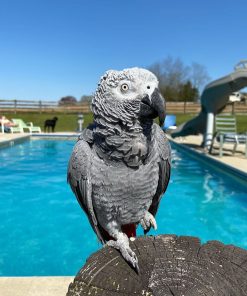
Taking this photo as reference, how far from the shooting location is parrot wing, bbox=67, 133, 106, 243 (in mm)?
1894

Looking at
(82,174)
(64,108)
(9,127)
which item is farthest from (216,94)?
(64,108)

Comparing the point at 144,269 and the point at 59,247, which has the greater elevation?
the point at 144,269

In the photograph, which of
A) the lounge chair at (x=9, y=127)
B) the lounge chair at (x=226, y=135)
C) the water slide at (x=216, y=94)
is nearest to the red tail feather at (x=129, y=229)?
the lounge chair at (x=226, y=135)

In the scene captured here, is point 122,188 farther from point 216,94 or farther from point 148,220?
point 216,94

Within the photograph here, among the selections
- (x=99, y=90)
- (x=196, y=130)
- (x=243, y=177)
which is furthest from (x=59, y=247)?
(x=196, y=130)

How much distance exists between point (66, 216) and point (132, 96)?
184 inches

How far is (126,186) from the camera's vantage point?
6.07 feet

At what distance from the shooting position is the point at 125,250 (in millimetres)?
1751

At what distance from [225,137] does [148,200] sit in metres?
8.32

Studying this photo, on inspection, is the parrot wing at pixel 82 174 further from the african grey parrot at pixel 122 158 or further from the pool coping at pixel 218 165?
the pool coping at pixel 218 165

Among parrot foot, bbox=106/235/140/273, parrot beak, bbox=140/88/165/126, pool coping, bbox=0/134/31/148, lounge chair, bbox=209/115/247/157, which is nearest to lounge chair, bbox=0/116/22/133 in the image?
pool coping, bbox=0/134/31/148

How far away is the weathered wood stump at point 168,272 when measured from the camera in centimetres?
159

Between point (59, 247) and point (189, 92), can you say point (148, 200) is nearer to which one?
point (59, 247)

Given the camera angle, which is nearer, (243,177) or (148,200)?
(148,200)
